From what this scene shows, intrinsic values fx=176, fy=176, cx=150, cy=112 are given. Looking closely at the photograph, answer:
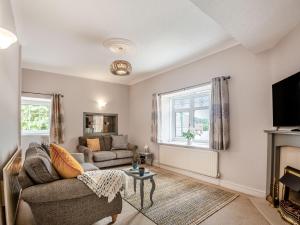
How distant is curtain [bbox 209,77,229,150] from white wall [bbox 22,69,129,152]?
3420 millimetres

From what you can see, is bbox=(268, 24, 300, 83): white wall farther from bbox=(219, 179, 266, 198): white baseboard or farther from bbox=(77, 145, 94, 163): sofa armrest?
bbox=(77, 145, 94, 163): sofa armrest

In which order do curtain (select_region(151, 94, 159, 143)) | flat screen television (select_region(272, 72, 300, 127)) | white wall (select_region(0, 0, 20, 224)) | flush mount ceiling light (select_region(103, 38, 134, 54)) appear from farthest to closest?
1. curtain (select_region(151, 94, 159, 143))
2. flush mount ceiling light (select_region(103, 38, 134, 54))
3. flat screen television (select_region(272, 72, 300, 127))
4. white wall (select_region(0, 0, 20, 224))

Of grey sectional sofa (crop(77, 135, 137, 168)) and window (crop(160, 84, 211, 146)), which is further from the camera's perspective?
grey sectional sofa (crop(77, 135, 137, 168))

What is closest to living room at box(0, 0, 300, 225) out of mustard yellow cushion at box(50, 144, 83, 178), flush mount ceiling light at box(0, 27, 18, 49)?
flush mount ceiling light at box(0, 27, 18, 49)

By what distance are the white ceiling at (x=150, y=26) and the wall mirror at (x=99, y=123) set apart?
1.95 meters

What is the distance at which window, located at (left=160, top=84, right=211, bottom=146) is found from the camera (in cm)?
401

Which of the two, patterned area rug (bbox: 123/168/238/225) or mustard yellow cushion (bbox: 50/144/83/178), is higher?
mustard yellow cushion (bbox: 50/144/83/178)

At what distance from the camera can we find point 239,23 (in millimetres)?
2031

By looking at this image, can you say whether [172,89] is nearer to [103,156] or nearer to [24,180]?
[103,156]

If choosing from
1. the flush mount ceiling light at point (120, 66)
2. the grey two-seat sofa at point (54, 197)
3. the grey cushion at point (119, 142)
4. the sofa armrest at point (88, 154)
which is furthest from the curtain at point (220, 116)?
the sofa armrest at point (88, 154)

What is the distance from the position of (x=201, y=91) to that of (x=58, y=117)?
12.1 ft

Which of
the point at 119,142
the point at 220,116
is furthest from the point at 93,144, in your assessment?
the point at 220,116

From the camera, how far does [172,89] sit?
4.47m

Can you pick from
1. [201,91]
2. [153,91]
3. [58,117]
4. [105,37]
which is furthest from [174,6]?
[58,117]
